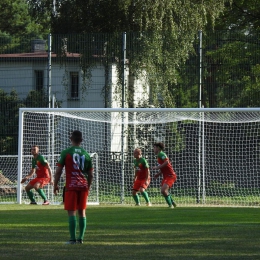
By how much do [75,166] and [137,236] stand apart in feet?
5.07

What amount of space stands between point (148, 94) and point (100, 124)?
1830 mm

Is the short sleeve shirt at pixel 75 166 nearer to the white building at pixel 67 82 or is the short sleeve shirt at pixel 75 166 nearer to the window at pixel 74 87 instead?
the white building at pixel 67 82

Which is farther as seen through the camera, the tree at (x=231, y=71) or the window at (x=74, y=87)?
the window at (x=74, y=87)

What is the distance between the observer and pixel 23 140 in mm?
24047

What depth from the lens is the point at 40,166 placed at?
21.7 metres

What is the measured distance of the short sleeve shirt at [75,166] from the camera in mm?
11195

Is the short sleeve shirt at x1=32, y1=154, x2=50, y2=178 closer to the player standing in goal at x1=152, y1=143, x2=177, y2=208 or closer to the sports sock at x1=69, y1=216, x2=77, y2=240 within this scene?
the player standing in goal at x1=152, y1=143, x2=177, y2=208

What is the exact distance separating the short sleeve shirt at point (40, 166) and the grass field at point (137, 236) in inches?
162

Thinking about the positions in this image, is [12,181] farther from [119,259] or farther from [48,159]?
[119,259]

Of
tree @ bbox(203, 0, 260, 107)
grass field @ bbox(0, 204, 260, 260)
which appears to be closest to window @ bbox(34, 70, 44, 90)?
tree @ bbox(203, 0, 260, 107)

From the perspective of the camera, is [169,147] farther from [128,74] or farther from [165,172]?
[165,172]

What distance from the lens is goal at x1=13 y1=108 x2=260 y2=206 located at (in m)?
23.0

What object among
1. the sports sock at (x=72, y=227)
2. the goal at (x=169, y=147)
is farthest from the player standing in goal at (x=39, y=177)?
the sports sock at (x=72, y=227)

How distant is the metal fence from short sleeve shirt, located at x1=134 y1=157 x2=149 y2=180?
3378 mm
